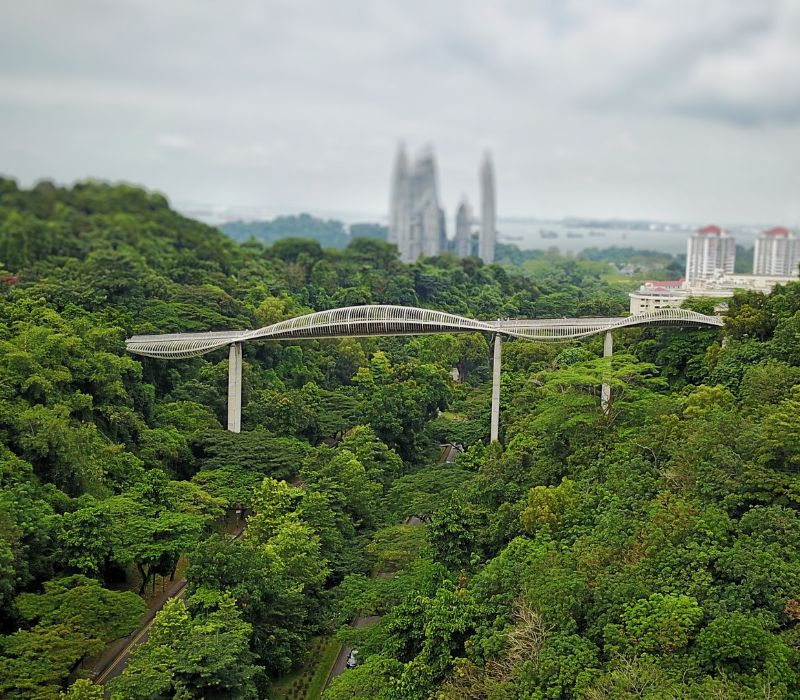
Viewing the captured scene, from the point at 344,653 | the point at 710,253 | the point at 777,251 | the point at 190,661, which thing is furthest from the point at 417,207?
the point at 190,661

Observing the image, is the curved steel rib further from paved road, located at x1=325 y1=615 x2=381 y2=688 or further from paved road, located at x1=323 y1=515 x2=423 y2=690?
paved road, located at x1=325 y1=615 x2=381 y2=688

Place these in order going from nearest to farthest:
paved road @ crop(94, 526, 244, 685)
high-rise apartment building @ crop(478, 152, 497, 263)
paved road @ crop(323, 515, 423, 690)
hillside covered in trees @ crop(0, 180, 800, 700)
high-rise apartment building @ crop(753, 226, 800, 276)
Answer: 1. hillside covered in trees @ crop(0, 180, 800, 700)
2. paved road @ crop(94, 526, 244, 685)
3. paved road @ crop(323, 515, 423, 690)
4. high-rise apartment building @ crop(753, 226, 800, 276)
5. high-rise apartment building @ crop(478, 152, 497, 263)

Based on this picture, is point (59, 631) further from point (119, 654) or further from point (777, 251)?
point (777, 251)

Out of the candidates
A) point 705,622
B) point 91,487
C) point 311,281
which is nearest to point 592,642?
point 705,622

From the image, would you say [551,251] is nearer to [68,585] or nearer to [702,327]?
[702,327]

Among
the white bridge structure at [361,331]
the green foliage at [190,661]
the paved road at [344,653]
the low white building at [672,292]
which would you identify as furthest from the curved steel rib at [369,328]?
the green foliage at [190,661]

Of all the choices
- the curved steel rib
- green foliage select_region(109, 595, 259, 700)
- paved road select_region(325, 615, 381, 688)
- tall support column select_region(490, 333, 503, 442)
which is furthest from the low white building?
green foliage select_region(109, 595, 259, 700)
